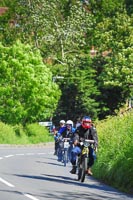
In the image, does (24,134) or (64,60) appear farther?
(64,60)

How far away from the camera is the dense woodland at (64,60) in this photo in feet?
192

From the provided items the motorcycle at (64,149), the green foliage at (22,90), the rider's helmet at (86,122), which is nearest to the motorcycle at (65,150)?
the motorcycle at (64,149)

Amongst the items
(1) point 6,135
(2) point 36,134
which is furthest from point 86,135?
(2) point 36,134

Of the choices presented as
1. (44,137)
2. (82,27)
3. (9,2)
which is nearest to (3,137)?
(44,137)

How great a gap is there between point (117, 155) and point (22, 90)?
1469 inches

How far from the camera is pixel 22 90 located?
2269 inches

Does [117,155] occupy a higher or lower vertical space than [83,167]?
higher

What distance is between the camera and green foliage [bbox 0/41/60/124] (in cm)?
5772

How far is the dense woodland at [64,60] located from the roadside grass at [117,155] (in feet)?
107

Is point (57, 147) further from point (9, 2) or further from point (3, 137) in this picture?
point (9, 2)

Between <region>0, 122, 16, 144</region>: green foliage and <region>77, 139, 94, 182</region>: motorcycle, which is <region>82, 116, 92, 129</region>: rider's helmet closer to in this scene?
<region>77, 139, 94, 182</region>: motorcycle

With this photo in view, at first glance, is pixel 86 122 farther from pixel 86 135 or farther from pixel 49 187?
pixel 49 187

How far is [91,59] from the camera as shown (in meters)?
70.6

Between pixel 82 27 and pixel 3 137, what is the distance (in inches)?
973
